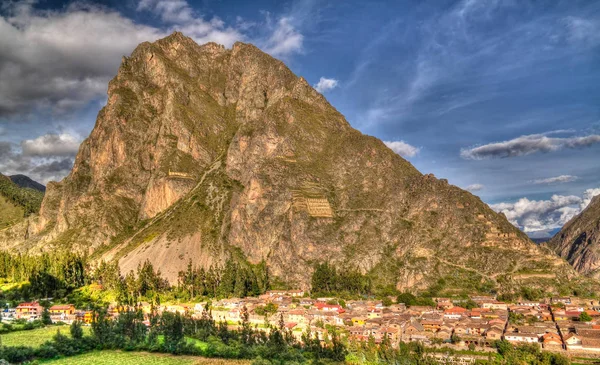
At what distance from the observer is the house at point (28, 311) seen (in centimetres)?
14050

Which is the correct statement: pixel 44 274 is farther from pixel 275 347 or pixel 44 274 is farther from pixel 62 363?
pixel 275 347

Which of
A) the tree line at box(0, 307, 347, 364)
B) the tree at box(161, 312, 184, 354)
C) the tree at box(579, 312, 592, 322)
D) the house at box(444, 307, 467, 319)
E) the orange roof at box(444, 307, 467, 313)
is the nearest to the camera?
the tree line at box(0, 307, 347, 364)

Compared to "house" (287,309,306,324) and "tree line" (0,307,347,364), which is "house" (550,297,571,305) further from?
"tree line" (0,307,347,364)

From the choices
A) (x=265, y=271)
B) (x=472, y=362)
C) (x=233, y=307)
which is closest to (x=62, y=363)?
(x=233, y=307)

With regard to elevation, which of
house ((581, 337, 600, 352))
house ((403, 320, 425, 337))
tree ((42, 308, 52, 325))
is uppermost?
tree ((42, 308, 52, 325))

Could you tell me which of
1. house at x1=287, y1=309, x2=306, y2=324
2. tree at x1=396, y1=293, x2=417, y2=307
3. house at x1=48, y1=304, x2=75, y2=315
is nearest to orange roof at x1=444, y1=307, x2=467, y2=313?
tree at x1=396, y1=293, x2=417, y2=307

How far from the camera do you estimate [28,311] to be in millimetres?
142250

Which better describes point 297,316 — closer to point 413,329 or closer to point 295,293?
point 413,329

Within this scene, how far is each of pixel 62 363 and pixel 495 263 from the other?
467 feet

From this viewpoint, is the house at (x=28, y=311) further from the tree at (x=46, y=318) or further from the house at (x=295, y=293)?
the house at (x=295, y=293)

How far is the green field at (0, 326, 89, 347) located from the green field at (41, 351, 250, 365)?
1245 cm

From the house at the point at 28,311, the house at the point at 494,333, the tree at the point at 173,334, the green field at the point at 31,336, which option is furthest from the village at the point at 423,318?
the tree at the point at 173,334

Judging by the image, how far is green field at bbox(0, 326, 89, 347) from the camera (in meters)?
106

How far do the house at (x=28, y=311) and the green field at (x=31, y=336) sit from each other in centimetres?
1589
